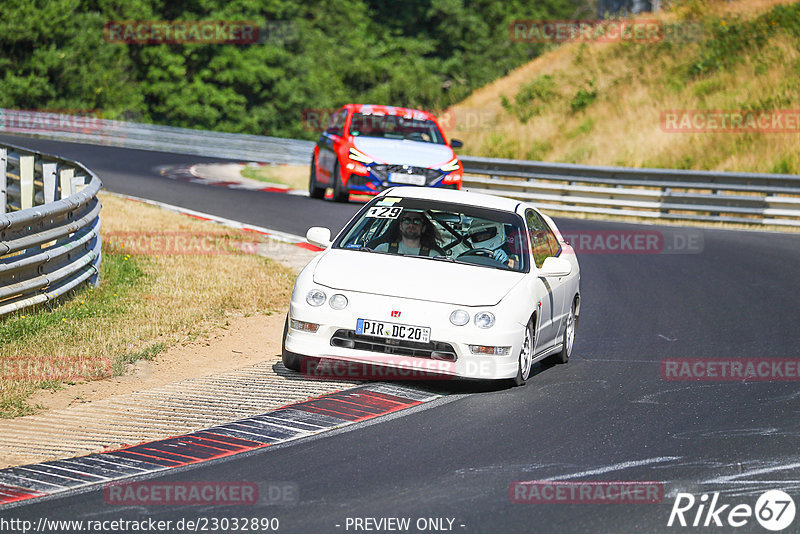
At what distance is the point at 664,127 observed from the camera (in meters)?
31.3

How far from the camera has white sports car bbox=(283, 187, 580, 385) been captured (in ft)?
27.8

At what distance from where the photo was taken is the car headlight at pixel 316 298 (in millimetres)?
8656

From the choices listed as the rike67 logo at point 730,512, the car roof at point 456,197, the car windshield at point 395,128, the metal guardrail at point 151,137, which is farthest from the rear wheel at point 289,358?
the metal guardrail at point 151,137

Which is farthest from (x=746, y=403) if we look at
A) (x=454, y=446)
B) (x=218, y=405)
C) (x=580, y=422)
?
(x=218, y=405)

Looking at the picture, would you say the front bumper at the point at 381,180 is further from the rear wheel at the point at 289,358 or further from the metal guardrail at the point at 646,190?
the rear wheel at the point at 289,358

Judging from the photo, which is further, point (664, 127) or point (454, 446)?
point (664, 127)

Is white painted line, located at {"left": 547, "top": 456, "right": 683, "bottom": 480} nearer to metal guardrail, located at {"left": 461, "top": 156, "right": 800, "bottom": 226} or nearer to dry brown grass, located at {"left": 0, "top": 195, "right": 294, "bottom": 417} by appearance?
dry brown grass, located at {"left": 0, "top": 195, "right": 294, "bottom": 417}

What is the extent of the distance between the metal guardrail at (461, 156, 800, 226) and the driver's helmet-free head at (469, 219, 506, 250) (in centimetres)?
1456

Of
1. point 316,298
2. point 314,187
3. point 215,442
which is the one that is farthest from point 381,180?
point 215,442

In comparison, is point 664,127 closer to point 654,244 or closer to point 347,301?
point 654,244

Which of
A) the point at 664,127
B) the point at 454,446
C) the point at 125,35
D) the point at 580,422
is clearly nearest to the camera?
the point at 454,446

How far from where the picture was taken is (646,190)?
24.3m

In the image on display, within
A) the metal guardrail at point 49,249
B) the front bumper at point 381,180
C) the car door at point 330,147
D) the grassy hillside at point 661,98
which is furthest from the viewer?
the grassy hillside at point 661,98

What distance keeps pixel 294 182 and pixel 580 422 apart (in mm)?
25373
